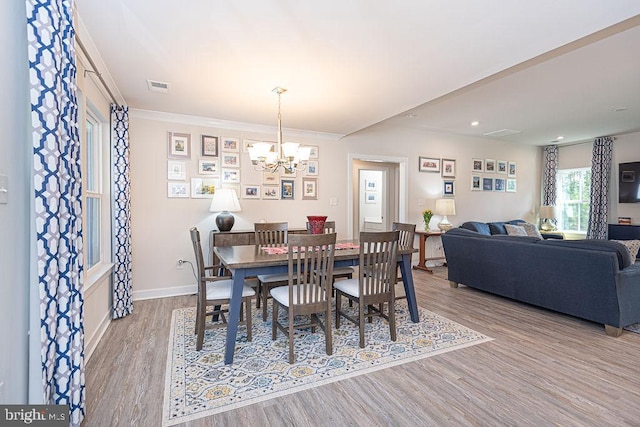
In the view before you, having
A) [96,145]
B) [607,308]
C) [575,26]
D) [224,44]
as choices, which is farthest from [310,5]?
[607,308]

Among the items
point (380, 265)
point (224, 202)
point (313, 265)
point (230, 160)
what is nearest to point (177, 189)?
point (224, 202)

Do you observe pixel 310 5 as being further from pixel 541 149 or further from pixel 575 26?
pixel 541 149

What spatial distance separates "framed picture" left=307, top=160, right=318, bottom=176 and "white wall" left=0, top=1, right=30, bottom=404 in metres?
3.86

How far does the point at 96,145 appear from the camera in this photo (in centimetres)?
341

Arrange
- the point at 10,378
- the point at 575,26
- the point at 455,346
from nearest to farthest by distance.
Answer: the point at 10,378 < the point at 575,26 < the point at 455,346

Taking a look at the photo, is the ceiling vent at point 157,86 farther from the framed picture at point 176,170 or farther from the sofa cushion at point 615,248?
the sofa cushion at point 615,248

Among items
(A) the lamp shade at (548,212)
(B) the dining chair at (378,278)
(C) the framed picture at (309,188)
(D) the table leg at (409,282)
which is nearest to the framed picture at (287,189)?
(C) the framed picture at (309,188)

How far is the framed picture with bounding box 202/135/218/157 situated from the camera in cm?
445

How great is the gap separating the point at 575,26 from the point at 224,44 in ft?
7.95

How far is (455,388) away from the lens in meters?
2.13

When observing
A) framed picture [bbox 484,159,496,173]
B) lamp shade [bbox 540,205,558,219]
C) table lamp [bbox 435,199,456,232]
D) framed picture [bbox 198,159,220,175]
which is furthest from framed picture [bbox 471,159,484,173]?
framed picture [bbox 198,159,220,175]

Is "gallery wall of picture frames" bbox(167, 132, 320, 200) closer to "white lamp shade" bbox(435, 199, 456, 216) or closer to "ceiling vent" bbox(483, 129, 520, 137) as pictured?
"white lamp shade" bbox(435, 199, 456, 216)

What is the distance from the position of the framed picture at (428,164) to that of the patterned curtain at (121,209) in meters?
4.83

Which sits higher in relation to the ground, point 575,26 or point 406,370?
point 575,26
